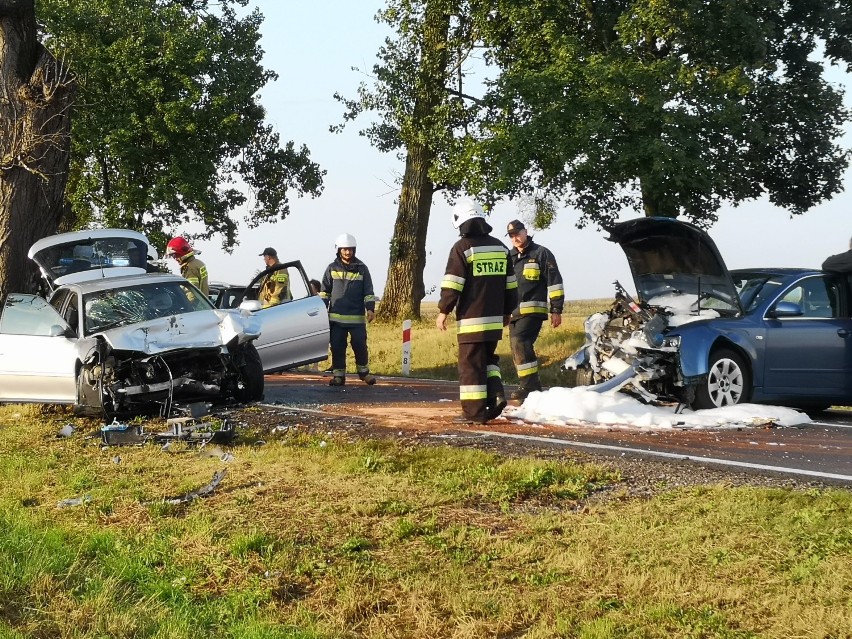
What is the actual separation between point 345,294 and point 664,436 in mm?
6433

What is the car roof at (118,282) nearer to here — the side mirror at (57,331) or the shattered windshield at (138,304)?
the shattered windshield at (138,304)

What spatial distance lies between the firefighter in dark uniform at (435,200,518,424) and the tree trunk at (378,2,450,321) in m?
17.3

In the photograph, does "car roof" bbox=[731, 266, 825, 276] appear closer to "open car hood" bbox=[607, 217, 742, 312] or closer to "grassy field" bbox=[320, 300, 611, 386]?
"open car hood" bbox=[607, 217, 742, 312]

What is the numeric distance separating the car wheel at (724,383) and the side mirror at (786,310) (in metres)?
0.68

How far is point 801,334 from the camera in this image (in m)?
11.7

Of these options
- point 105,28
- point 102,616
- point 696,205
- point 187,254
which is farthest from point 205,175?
point 102,616

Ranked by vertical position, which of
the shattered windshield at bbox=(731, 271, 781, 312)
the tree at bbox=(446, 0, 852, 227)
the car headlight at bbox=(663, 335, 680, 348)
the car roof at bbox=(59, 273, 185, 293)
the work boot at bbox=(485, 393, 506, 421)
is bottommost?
the work boot at bbox=(485, 393, 506, 421)

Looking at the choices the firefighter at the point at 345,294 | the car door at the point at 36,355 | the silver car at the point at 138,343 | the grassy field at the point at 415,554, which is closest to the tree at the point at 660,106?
the firefighter at the point at 345,294

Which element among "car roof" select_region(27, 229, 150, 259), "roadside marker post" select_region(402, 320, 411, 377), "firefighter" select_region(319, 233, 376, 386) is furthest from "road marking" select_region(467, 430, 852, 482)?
"roadside marker post" select_region(402, 320, 411, 377)

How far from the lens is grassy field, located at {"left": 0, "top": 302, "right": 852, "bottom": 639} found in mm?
4844

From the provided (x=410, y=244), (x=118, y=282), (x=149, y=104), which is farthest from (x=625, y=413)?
(x=149, y=104)

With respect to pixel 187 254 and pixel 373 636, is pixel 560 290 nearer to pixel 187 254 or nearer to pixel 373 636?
pixel 187 254

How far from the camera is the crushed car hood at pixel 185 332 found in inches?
423

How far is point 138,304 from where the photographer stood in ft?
39.8
